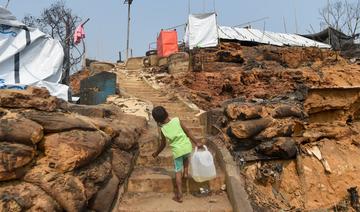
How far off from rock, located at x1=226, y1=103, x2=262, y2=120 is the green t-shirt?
1.80 meters

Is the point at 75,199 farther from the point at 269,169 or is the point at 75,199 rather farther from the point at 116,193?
the point at 269,169

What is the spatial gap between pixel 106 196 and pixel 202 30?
1476 centimetres

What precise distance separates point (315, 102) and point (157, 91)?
5.73m

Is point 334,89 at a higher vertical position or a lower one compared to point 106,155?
higher

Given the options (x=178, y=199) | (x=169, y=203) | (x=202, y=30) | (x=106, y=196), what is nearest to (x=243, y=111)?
(x=178, y=199)

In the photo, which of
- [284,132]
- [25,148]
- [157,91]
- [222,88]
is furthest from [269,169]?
[157,91]

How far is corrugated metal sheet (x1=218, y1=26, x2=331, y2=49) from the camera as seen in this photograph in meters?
20.2

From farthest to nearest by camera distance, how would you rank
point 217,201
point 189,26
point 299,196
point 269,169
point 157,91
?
point 189,26 → point 157,91 → point 299,196 → point 269,169 → point 217,201

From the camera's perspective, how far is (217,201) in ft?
15.3

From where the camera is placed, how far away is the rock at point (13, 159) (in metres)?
2.92

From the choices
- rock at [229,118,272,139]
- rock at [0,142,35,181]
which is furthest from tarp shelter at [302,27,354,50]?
rock at [0,142,35,181]

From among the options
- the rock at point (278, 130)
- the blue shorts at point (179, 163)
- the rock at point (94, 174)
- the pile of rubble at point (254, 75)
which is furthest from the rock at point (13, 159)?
the pile of rubble at point (254, 75)

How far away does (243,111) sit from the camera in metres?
6.22

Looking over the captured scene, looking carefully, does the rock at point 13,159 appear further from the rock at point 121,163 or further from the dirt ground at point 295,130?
the dirt ground at point 295,130
